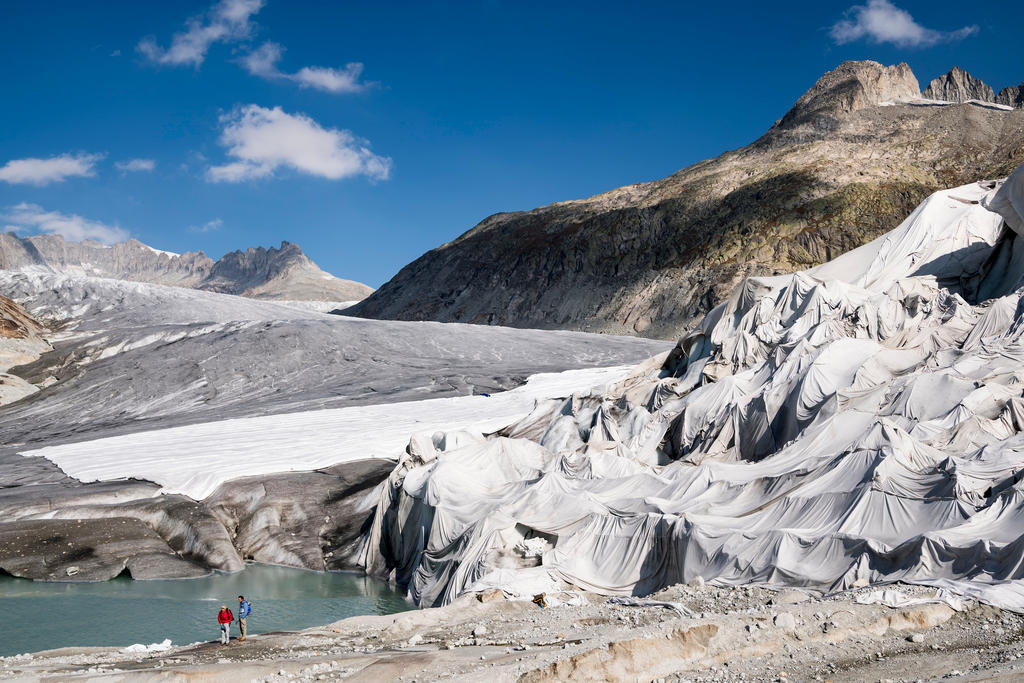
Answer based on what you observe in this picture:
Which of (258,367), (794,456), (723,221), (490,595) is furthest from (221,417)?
(723,221)

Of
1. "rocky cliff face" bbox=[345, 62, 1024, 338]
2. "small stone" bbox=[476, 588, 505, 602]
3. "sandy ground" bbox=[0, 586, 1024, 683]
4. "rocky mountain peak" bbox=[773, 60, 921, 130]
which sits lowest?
"small stone" bbox=[476, 588, 505, 602]

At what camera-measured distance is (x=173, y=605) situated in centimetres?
2289

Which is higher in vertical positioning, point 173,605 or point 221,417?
point 221,417

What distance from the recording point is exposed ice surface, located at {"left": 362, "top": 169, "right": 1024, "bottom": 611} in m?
15.9

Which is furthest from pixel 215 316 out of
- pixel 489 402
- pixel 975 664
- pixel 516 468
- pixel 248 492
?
pixel 975 664

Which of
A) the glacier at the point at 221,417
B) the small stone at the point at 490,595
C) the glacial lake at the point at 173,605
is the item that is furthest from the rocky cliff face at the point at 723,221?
the small stone at the point at 490,595

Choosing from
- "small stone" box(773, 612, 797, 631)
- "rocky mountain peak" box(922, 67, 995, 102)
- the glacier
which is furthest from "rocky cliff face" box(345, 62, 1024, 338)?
"small stone" box(773, 612, 797, 631)

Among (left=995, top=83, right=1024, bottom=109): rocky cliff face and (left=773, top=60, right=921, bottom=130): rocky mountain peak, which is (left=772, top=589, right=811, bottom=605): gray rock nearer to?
(left=773, top=60, right=921, bottom=130): rocky mountain peak

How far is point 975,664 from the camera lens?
10016 mm

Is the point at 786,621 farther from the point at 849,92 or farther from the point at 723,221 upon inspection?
the point at 849,92

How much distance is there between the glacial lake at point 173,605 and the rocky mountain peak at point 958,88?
493ft

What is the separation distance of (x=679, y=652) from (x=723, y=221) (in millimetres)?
94477

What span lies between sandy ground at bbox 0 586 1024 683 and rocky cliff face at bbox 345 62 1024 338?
76.9m

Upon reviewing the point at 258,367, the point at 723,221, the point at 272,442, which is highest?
the point at 723,221
